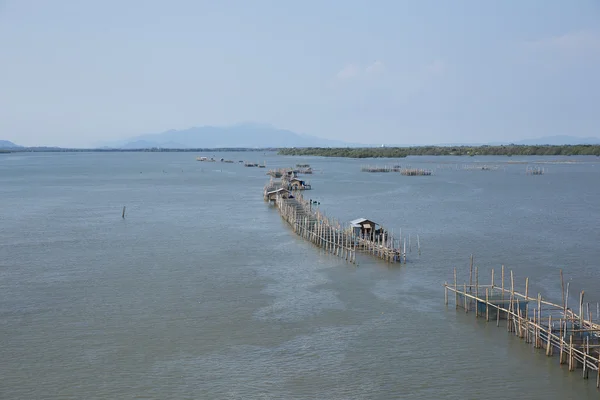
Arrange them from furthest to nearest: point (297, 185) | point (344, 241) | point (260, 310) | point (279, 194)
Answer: point (297, 185)
point (279, 194)
point (344, 241)
point (260, 310)

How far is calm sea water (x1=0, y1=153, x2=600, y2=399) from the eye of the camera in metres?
13.2

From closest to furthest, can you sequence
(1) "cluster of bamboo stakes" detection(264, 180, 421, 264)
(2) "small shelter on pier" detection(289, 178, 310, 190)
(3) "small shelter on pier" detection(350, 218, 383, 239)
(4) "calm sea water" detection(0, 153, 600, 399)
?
(4) "calm sea water" detection(0, 153, 600, 399) → (1) "cluster of bamboo stakes" detection(264, 180, 421, 264) → (3) "small shelter on pier" detection(350, 218, 383, 239) → (2) "small shelter on pier" detection(289, 178, 310, 190)

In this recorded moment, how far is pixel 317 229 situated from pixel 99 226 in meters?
12.6

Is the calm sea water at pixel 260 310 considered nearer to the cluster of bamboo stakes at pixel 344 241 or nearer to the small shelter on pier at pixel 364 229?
the cluster of bamboo stakes at pixel 344 241

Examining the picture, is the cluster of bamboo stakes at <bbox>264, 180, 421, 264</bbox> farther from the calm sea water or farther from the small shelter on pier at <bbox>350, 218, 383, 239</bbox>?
the calm sea water

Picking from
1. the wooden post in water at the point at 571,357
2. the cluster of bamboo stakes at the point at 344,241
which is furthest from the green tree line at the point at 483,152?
the wooden post in water at the point at 571,357

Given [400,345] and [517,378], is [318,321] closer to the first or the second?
[400,345]

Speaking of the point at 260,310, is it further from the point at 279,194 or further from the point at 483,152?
the point at 483,152

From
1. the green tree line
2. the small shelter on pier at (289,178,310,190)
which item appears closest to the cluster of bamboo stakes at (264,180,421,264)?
the small shelter on pier at (289,178,310,190)

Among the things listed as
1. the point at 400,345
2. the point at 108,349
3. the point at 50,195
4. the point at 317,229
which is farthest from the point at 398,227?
the point at 50,195

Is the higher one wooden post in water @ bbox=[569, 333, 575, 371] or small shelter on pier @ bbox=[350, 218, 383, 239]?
small shelter on pier @ bbox=[350, 218, 383, 239]

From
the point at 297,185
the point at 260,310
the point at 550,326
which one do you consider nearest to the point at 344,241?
the point at 260,310

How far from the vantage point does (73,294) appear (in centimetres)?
1936

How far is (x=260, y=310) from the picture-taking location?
17688 mm
